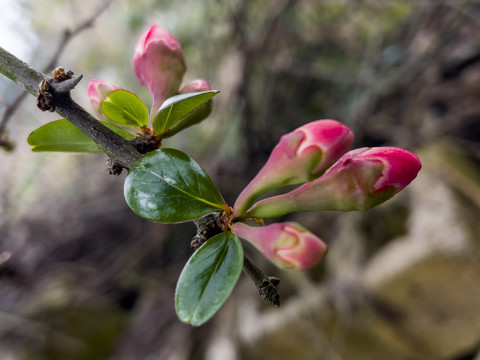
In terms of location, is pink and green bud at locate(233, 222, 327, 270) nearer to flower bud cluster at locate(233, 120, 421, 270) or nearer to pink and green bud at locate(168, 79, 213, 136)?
flower bud cluster at locate(233, 120, 421, 270)

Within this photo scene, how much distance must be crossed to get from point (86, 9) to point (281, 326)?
6.95ft

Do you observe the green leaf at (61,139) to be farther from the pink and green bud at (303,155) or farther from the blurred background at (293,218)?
the blurred background at (293,218)

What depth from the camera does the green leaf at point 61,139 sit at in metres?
0.33

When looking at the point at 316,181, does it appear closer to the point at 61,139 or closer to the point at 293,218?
the point at 61,139

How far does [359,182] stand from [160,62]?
23 cm

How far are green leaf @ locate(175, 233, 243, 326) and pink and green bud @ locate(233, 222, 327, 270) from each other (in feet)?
0.12

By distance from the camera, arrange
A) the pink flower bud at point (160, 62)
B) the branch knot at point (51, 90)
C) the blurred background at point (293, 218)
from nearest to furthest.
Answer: the branch knot at point (51, 90), the pink flower bud at point (160, 62), the blurred background at point (293, 218)

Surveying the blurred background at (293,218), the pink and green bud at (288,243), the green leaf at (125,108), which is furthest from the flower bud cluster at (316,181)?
the blurred background at (293,218)

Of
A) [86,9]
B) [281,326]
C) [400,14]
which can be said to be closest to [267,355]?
[281,326]

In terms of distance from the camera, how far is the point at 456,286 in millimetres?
1080

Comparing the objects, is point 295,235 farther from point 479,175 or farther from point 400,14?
point 400,14

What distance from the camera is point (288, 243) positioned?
0.34 meters

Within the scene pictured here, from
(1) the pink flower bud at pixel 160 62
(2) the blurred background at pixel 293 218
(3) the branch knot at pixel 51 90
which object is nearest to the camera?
(3) the branch knot at pixel 51 90

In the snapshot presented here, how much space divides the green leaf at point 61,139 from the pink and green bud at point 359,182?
0.53 feet
